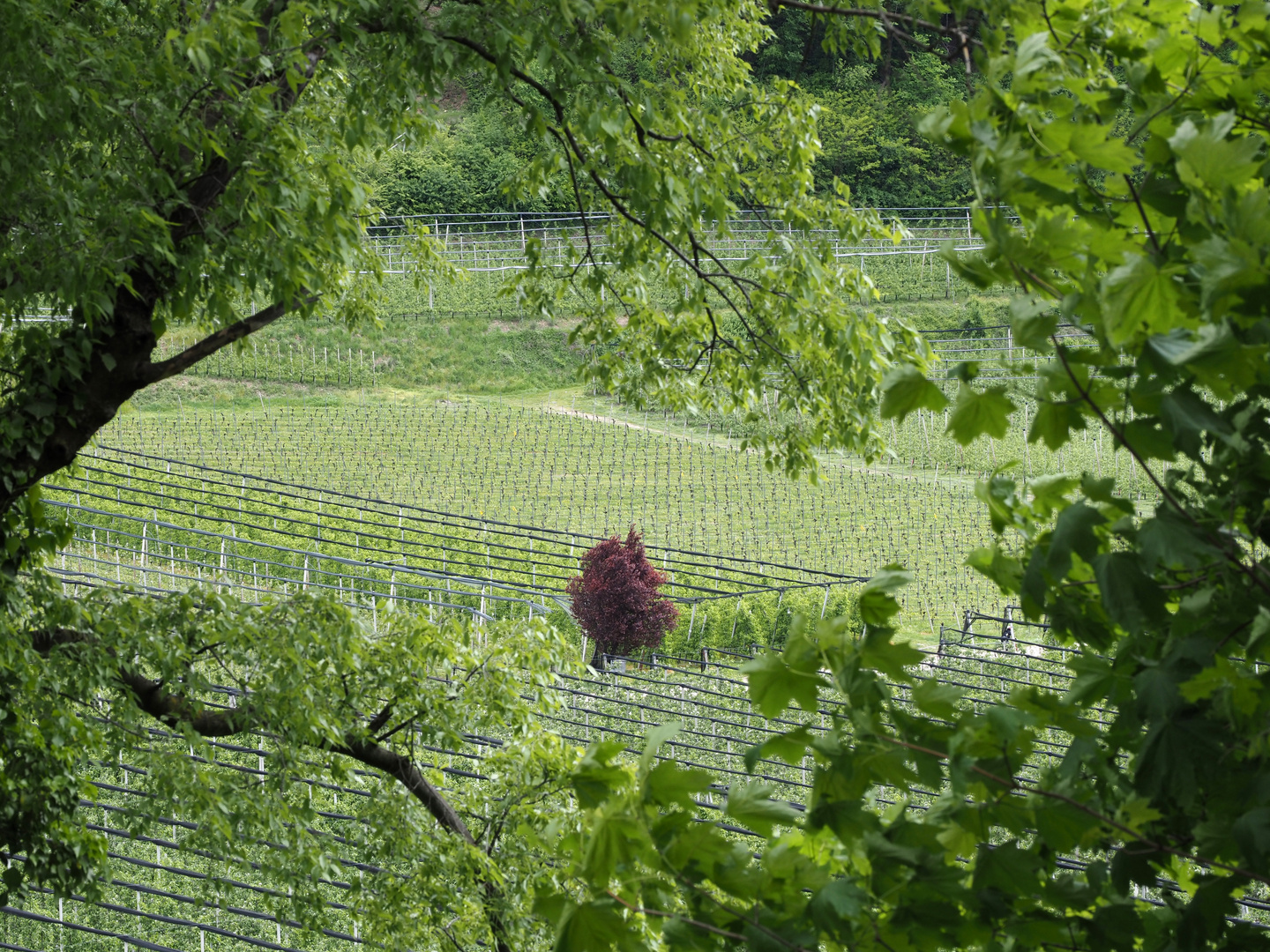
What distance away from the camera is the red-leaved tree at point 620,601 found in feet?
45.3

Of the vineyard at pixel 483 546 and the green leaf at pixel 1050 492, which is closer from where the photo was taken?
the green leaf at pixel 1050 492

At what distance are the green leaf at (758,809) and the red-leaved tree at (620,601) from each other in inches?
498

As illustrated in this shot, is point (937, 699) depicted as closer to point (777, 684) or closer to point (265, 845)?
point (777, 684)

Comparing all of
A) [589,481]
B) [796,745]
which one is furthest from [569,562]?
[796,745]

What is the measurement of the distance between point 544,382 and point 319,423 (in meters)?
6.16

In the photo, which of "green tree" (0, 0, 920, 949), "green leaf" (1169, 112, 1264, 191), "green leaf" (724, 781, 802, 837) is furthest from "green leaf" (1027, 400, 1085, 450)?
"green tree" (0, 0, 920, 949)

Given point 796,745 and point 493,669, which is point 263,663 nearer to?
point 493,669

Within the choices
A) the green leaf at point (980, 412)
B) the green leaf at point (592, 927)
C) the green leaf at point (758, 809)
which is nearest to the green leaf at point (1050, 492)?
the green leaf at point (980, 412)

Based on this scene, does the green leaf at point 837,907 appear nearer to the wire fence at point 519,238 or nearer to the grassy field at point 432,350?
the grassy field at point 432,350

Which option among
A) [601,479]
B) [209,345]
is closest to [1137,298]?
[209,345]

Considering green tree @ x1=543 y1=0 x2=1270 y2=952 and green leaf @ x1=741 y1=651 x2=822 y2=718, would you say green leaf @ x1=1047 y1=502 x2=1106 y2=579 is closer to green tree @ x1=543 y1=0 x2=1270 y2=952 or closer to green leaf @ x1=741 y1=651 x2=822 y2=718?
green tree @ x1=543 y1=0 x2=1270 y2=952

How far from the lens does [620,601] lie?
45.3 ft

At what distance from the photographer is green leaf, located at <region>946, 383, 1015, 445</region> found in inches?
44.9

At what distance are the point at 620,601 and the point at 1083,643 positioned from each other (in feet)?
41.5
